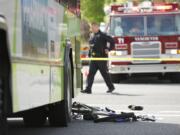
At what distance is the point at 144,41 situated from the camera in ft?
78.5

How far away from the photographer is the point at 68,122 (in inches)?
432

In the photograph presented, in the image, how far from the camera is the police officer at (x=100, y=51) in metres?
19.6

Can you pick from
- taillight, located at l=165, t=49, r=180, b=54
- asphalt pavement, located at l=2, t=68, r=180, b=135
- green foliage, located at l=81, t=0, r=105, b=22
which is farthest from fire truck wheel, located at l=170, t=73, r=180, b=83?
green foliage, located at l=81, t=0, r=105, b=22

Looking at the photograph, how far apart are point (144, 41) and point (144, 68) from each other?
3.25 ft

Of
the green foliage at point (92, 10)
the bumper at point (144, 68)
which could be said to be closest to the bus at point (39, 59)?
the bumper at point (144, 68)

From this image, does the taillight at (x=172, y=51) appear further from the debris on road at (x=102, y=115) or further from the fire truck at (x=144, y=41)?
the debris on road at (x=102, y=115)

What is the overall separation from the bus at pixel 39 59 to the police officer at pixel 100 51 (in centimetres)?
659

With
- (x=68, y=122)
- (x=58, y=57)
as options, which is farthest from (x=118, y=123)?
(x=58, y=57)

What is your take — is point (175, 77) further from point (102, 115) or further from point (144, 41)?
point (102, 115)

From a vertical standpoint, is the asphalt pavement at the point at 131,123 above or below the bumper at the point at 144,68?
below

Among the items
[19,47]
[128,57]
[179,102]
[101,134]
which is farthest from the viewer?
[128,57]

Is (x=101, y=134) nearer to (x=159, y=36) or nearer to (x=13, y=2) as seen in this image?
(x=13, y=2)

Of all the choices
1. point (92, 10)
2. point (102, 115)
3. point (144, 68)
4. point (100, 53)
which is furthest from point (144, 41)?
point (92, 10)

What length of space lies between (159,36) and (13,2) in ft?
57.2
